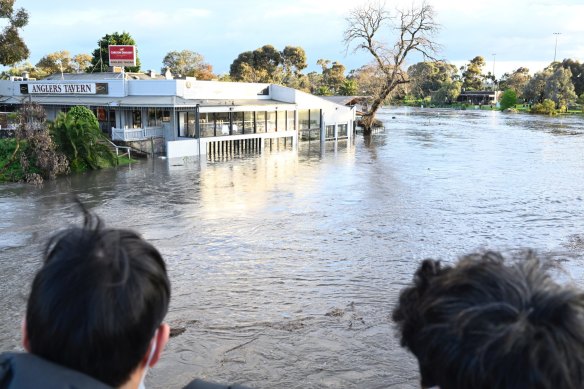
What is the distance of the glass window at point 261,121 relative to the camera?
35.2m

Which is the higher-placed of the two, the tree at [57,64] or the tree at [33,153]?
the tree at [57,64]

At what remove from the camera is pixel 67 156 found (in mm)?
23734

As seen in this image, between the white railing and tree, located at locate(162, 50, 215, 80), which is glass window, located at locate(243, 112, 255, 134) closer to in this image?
the white railing

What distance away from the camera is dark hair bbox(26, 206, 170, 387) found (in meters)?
1.46

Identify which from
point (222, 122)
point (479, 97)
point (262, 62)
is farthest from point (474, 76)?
point (222, 122)

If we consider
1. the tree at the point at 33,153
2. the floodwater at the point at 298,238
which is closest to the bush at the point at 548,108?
the floodwater at the point at 298,238

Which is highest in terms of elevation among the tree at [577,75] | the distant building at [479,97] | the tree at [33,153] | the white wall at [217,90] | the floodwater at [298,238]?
the tree at [577,75]

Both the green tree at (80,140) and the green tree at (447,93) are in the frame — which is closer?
the green tree at (80,140)

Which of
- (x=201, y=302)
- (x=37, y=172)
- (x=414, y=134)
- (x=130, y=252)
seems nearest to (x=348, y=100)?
(x=414, y=134)

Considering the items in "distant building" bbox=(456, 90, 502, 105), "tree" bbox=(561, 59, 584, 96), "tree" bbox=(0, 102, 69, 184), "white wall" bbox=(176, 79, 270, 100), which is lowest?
"tree" bbox=(0, 102, 69, 184)

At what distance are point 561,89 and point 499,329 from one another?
315ft

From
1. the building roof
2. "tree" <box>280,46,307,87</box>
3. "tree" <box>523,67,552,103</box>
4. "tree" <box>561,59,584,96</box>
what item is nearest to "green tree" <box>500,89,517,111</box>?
"tree" <box>523,67,552,103</box>

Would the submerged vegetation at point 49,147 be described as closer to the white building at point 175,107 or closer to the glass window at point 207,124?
the white building at point 175,107

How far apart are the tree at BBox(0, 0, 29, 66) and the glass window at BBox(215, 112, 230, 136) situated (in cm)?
1343
